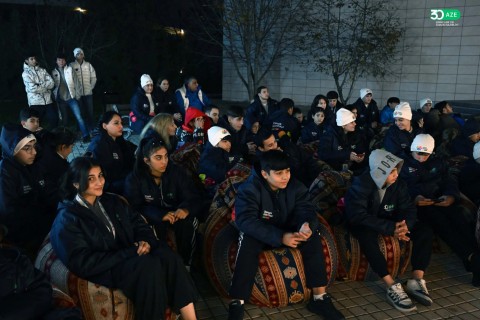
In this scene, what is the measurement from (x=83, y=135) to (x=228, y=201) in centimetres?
680

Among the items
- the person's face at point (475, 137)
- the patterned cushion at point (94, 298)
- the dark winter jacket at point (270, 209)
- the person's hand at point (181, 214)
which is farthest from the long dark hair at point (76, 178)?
the person's face at point (475, 137)

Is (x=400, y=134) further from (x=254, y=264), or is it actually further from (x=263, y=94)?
(x=254, y=264)

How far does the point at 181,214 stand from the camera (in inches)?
157

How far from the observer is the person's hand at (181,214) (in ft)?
13.1

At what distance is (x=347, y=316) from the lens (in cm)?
360

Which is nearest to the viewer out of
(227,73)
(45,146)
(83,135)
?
(45,146)

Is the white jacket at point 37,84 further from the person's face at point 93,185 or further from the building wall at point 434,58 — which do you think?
the building wall at point 434,58

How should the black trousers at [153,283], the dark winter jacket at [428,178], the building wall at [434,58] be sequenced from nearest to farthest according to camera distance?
1. the black trousers at [153,283]
2. the dark winter jacket at [428,178]
3. the building wall at [434,58]

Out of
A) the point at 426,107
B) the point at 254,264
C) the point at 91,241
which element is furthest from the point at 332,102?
the point at 91,241

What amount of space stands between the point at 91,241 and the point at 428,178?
344 centimetres

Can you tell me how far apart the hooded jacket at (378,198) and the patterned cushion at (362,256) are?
0.50 ft

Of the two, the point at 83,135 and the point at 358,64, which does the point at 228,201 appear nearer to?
the point at 83,135

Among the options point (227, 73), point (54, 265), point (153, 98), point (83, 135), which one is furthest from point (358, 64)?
point (54, 265)

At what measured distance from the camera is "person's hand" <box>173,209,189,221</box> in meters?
3.98
